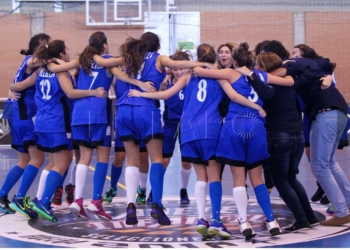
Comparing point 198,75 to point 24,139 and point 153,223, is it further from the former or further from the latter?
point 24,139

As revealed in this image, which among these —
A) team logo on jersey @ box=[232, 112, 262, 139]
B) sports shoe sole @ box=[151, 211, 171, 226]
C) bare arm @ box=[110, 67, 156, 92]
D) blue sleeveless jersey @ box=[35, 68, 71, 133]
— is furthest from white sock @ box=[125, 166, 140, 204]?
team logo on jersey @ box=[232, 112, 262, 139]

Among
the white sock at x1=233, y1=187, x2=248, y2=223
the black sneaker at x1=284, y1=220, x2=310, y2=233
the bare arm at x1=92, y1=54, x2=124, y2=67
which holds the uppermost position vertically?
the bare arm at x1=92, y1=54, x2=124, y2=67

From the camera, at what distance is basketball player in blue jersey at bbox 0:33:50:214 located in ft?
21.9

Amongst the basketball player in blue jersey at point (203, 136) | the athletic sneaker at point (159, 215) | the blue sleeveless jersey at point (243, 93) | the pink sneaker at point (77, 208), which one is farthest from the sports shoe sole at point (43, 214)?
the blue sleeveless jersey at point (243, 93)

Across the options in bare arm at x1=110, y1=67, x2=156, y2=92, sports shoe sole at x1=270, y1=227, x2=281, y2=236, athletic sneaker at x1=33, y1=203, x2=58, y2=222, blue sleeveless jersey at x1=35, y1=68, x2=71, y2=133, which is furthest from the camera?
blue sleeveless jersey at x1=35, y1=68, x2=71, y2=133

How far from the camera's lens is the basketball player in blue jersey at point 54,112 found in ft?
20.5

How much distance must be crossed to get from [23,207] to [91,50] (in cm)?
170

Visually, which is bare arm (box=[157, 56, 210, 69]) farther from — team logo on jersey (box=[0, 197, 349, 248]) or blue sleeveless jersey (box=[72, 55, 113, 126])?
team logo on jersey (box=[0, 197, 349, 248])

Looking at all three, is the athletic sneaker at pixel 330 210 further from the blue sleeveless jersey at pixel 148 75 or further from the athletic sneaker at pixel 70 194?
the athletic sneaker at pixel 70 194

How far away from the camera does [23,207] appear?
6477mm

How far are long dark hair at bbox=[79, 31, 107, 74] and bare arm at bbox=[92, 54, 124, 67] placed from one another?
0.28 feet

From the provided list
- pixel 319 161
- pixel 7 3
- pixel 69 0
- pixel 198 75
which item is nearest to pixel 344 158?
pixel 319 161

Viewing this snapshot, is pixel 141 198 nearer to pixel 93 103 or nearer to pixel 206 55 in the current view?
pixel 93 103

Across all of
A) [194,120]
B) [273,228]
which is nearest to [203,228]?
[273,228]
